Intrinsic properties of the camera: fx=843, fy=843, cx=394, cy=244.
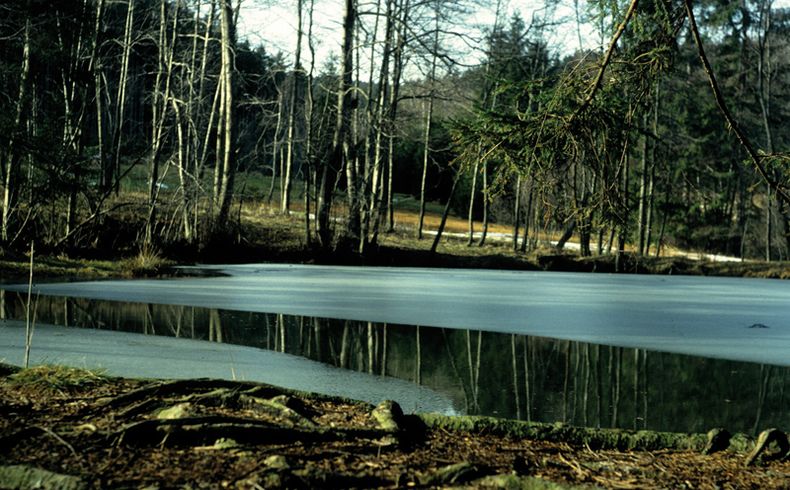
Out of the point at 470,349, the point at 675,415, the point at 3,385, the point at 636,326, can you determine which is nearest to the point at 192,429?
the point at 3,385

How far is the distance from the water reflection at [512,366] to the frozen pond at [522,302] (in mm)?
423

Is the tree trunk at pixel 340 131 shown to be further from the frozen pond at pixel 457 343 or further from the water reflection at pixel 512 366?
the water reflection at pixel 512 366

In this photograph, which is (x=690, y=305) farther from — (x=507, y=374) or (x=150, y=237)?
(x=150, y=237)

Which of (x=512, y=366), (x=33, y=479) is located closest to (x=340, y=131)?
(x=512, y=366)

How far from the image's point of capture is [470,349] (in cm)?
1004

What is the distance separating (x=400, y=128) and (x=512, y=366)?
16.3 meters

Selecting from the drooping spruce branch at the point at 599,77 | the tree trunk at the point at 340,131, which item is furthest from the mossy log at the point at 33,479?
the tree trunk at the point at 340,131

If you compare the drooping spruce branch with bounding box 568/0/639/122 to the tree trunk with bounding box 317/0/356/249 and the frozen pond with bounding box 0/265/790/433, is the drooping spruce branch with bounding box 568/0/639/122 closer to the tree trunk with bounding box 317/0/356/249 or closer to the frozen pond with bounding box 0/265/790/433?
the frozen pond with bounding box 0/265/790/433

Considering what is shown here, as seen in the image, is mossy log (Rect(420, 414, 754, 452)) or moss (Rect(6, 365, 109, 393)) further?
moss (Rect(6, 365, 109, 393))

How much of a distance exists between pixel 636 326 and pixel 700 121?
33.7m

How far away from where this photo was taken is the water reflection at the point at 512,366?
6.86m

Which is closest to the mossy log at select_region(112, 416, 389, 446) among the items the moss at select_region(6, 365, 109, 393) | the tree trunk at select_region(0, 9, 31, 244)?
the moss at select_region(6, 365, 109, 393)

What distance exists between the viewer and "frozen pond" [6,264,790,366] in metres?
11.1

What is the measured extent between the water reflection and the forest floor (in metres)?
1.65
